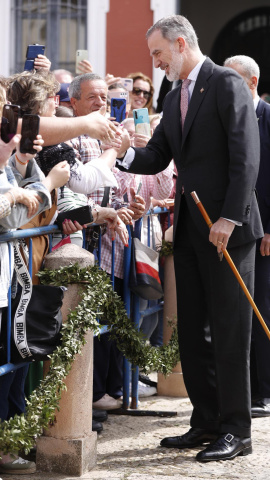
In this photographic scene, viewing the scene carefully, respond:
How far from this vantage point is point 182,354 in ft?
15.6

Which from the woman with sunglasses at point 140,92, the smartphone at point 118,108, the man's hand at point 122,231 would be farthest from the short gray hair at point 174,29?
the woman with sunglasses at point 140,92

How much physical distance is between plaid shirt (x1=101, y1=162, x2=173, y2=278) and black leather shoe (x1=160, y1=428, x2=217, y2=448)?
1074 millimetres

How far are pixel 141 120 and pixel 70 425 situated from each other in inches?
71.6

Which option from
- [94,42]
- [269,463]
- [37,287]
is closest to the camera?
[37,287]

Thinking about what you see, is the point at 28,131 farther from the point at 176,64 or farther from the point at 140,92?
the point at 140,92

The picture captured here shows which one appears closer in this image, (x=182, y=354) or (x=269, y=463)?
(x=269, y=463)

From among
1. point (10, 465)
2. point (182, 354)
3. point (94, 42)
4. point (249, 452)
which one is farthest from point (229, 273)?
point (94, 42)

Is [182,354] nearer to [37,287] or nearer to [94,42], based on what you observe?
[37,287]

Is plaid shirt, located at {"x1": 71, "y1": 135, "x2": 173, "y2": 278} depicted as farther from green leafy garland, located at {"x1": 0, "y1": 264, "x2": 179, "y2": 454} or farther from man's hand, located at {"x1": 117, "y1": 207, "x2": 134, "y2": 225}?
green leafy garland, located at {"x1": 0, "y1": 264, "x2": 179, "y2": 454}

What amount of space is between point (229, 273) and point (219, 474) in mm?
986

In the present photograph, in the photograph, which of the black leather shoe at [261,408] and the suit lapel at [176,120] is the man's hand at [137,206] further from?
the black leather shoe at [261,408]

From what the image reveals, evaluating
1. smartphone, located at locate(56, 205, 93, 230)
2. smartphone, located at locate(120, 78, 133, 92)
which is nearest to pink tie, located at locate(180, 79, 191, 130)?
smartphone, located at locate(56, 205, 93, 230)

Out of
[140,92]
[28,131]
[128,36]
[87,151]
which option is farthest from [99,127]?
[128,36]

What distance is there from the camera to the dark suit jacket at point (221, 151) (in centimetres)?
429
